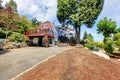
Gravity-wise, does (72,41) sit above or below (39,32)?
below

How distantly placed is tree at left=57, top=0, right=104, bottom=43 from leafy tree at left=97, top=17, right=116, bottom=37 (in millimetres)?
9793

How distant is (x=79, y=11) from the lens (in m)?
45.7

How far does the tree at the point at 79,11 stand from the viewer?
45.2 meters

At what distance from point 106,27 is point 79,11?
13551 millimetres

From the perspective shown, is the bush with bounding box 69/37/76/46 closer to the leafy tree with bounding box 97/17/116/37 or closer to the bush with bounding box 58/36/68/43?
the bush with bounding box 58/36/68/43

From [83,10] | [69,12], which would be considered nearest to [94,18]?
[83,10]

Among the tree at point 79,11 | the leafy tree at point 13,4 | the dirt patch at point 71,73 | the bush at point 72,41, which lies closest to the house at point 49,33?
the bush at point 72,41

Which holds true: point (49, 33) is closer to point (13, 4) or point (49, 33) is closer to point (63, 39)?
point (63, 39)

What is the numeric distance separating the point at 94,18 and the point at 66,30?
1214 cm

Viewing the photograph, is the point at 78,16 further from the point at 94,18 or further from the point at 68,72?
the point at 68,72

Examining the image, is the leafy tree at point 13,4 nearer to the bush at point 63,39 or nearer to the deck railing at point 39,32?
the bush at point 63,39

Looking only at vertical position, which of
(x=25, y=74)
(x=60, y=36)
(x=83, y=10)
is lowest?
(x=25, y=74)

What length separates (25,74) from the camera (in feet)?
44.7

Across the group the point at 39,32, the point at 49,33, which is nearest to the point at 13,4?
the point at 39,32
